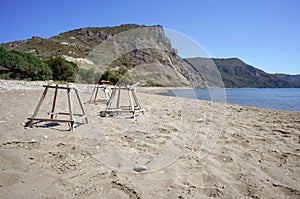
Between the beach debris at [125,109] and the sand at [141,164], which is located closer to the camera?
the sand at [141,164]

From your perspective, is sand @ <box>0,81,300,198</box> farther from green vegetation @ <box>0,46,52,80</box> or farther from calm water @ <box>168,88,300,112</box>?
green vegetation @ <box>0,46,52,80</box>

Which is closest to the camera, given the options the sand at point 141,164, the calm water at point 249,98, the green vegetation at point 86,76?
the sand at point 141,164

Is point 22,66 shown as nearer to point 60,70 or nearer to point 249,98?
point 60,70

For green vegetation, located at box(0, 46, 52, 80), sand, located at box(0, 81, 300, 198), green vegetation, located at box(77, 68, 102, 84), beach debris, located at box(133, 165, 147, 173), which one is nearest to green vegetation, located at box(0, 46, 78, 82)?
green vegetation, located at box(0, 46, 52, 80)

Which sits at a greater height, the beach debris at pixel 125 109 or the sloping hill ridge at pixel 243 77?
the sloping hill ridge at pixel 243 77

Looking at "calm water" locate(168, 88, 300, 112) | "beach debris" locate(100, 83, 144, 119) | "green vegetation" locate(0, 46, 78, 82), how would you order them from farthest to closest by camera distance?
1. "green vegetation" locate(0, 46, 78, 82)
2. "calm water" locate(168, 88, 300, 112)
3. "beach debris" locate(100, 83, 144, 119)

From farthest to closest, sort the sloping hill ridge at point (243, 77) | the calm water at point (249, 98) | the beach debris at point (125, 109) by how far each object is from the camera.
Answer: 1. the sloping hill ridge at point (243, 77)
2. the calm water at point (249, 98)
3. the beach debris at point (125, 109)

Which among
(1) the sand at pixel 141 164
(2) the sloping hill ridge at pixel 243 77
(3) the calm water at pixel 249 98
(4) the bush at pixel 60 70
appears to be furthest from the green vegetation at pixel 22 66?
(2) the sloping hill ridge at pixel 243 77

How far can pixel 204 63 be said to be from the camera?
22.5 feet

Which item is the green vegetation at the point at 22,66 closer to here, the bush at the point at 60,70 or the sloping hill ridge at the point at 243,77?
the bush at the point at 60,70

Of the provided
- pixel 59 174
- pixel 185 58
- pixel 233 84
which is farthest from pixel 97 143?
pixel 233 84

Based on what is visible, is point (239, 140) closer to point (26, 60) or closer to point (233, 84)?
point (26, 60)

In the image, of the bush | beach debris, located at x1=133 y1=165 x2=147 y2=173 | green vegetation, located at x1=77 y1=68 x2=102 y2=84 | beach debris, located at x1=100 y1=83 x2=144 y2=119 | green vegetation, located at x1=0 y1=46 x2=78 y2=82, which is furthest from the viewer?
green vegetation, located at x1=77 y1=68 x2=102 y2=84

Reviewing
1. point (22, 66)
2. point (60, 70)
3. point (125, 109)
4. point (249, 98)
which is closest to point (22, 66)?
point (22, 66)
